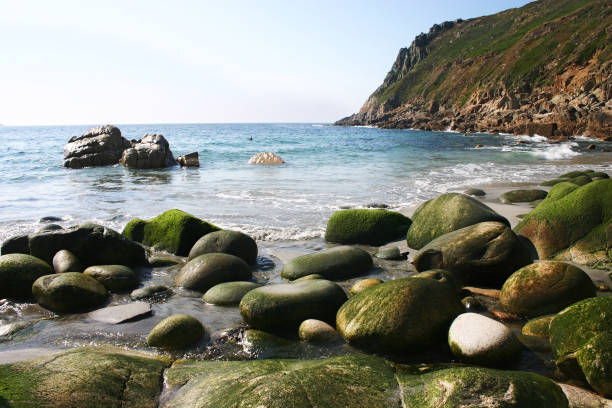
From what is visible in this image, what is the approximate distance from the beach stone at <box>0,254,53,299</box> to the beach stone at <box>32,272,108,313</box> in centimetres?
30

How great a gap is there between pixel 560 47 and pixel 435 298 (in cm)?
7037

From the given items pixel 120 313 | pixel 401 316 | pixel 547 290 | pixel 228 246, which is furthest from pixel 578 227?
pixel 120 313

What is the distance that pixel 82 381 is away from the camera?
258cm

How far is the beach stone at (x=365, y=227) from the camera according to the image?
23.9ft

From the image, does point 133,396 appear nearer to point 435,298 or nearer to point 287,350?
point 287,350

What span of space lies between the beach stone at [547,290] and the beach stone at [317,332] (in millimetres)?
1884

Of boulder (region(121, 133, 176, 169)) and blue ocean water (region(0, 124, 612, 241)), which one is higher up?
boulder (region(121, 133, 176, 169))

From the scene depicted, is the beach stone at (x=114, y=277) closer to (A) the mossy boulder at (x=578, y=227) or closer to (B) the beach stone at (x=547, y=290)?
(B) the beach stone at (x=547, y=290)

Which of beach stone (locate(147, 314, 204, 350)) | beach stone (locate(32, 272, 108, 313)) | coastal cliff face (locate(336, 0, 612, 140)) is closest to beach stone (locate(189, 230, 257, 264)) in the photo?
beach stone (locate(32, 272, 108, 313))

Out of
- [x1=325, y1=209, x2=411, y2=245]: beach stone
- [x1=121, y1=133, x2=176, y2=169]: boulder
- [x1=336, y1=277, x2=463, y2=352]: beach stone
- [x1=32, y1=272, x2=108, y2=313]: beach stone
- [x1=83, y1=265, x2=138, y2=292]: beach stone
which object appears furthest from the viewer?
[x1=121, y1=133, x2=176, y2=169]: boulder

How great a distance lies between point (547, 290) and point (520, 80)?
65073 millimetres

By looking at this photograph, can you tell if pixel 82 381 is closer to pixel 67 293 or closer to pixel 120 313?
pixel 120 313

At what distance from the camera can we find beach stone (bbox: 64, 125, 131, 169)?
72.2 feet

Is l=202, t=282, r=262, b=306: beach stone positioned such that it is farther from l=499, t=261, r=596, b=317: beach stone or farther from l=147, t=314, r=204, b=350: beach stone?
l=499, t=261, r=596, b=317: beach stone
